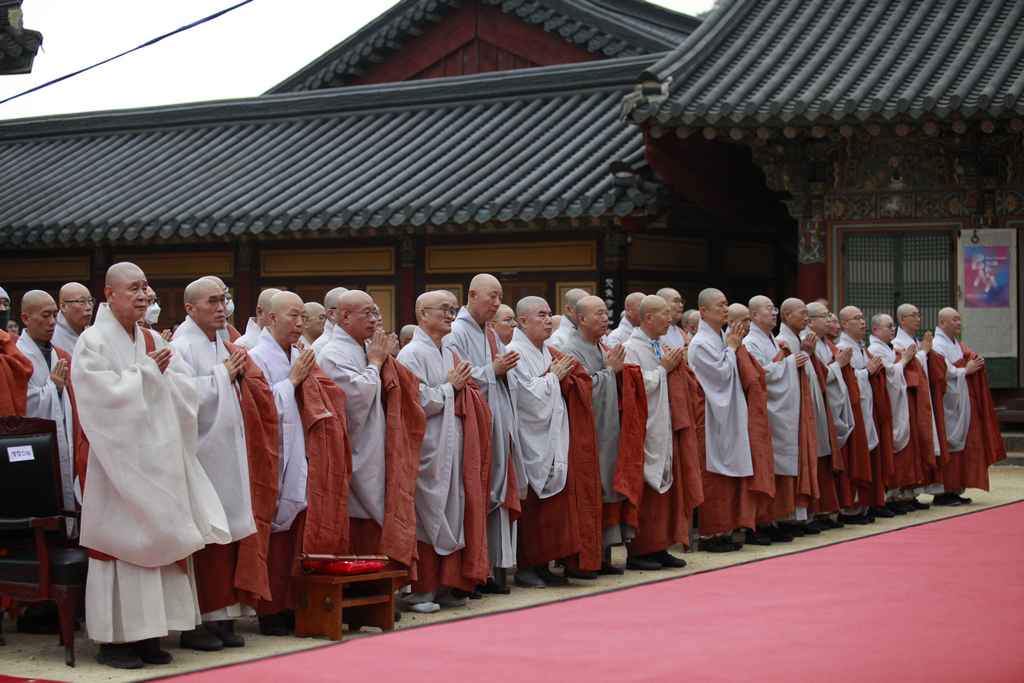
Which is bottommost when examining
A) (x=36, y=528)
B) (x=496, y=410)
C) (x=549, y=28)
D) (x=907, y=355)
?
(x=36, y=528)

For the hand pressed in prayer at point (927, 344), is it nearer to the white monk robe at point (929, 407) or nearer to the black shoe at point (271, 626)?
the white monk robe at point (929, 407)

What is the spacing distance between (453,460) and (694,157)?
283 inches

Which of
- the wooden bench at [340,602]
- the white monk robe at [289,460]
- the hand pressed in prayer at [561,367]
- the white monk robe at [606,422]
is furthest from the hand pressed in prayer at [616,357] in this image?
the white monk robe at [289,460]

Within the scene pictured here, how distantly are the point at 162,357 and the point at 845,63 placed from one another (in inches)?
359

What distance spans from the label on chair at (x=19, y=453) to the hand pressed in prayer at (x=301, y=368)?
1144 mm

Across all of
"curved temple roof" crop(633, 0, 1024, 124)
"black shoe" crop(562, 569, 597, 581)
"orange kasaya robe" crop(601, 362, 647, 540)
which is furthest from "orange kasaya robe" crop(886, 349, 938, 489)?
"black shoe" crop(562, 569, 597, 581)

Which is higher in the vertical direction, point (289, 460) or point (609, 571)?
point (289, 460)

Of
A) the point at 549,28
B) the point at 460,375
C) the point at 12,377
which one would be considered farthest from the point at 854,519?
the point at 549,28

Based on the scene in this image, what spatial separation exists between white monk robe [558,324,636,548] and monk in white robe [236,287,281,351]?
70.1 inches

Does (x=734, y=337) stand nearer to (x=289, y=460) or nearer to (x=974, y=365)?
(x=974, y=365)

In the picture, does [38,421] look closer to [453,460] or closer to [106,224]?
[453,460]

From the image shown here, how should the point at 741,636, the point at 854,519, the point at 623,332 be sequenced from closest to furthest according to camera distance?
1. the point at 741,636
2. the point at 623,332
3. the point at 854,519

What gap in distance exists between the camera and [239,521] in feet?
17.0

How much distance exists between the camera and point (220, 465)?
5.25 meters
